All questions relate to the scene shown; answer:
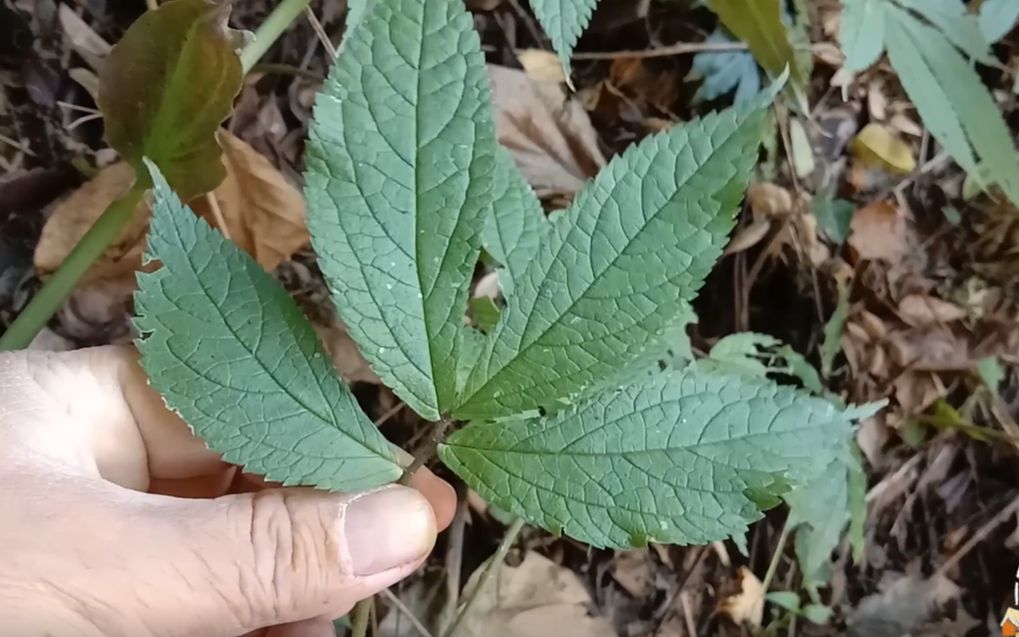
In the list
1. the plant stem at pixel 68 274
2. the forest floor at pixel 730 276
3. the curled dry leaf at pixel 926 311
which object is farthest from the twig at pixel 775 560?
the plant stem at pixel 68 274

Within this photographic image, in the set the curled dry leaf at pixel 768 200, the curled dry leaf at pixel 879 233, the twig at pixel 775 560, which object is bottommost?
the twig at pixel 775 560

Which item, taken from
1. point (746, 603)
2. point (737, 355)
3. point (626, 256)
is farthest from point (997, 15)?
point (626, 256)

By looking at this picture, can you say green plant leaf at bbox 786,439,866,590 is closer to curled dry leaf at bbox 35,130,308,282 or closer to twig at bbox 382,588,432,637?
twig at bbox 382,588,432,637

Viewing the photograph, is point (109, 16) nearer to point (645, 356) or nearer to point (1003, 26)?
point (645, 356)

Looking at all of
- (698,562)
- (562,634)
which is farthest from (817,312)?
(562,634)

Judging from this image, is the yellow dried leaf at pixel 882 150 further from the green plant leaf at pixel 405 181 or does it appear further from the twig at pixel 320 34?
the green plant leaf at pixel 405 181

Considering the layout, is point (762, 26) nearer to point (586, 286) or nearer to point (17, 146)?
point (586, 286)

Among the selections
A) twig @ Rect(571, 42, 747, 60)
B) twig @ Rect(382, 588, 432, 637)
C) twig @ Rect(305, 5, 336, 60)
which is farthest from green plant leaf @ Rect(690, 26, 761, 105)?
twig @ Rect(382, 588, 432, 637)
